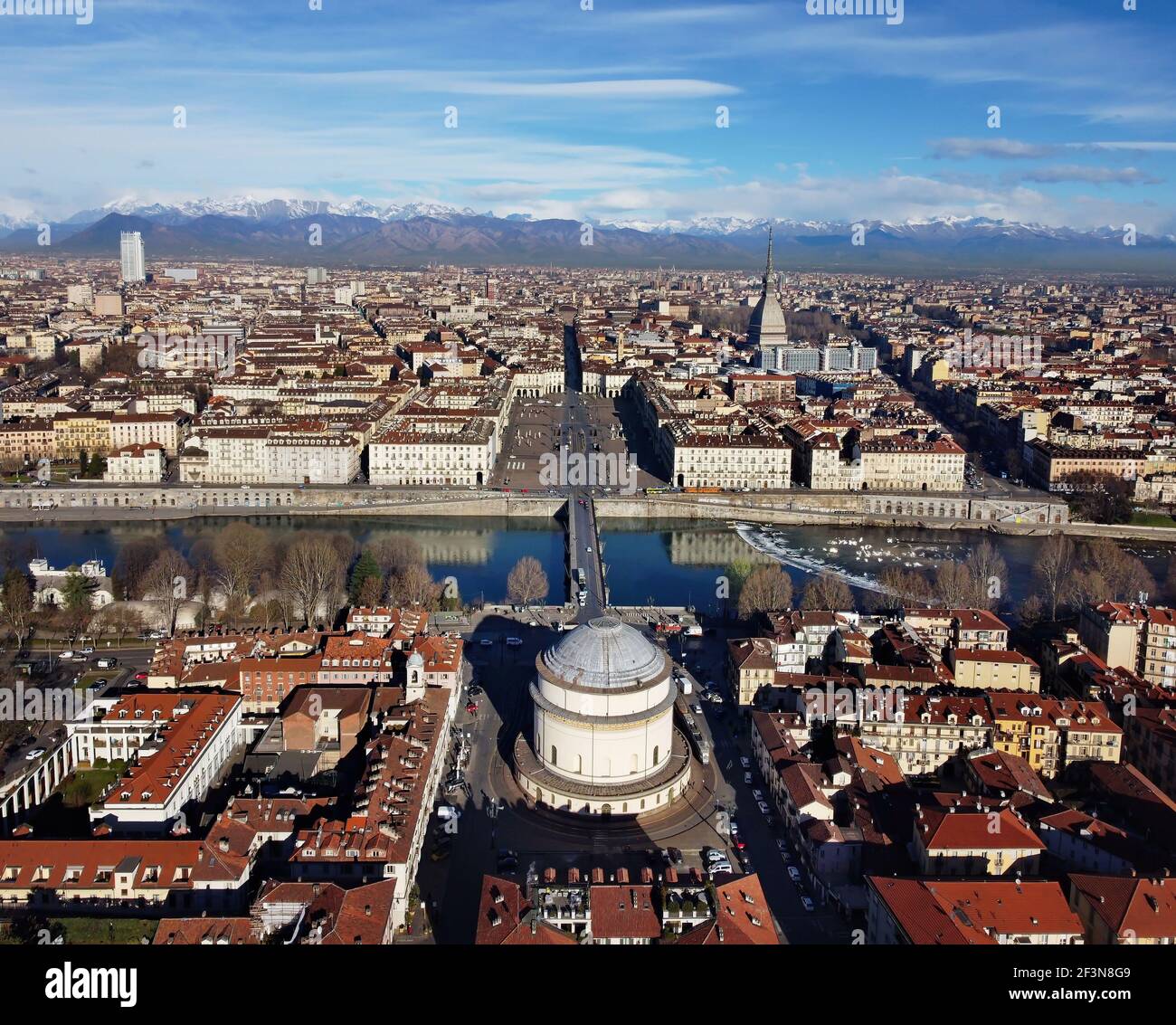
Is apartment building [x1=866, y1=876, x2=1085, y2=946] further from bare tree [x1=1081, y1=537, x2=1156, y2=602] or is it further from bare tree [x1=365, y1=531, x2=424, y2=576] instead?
bare tree [x1=365, y1=531, x2=424, y2=576]

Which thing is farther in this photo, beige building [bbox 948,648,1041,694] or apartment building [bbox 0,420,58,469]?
apartment building [bbox 0,420,58,469]

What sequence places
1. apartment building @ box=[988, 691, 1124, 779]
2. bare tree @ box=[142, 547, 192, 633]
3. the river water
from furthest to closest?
the river water < bare tree @ box=[142, 547, 192, 633] < apartment building @ box=[988, 691, 1124, 779]

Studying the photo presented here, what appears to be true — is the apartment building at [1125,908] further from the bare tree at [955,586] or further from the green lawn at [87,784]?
the green lawn at [87,784]

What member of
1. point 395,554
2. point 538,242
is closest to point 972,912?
point 395,554

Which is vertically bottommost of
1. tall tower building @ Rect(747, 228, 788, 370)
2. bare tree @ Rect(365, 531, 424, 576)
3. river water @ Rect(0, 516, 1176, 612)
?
river water @ Rect(0, 516, 1176, 612)

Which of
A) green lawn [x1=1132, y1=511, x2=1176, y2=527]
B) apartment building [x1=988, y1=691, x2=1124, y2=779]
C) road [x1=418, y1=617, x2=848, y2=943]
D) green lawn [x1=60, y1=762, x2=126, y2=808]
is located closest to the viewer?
road [x1=418, y1=617, x2=848, y2=943]

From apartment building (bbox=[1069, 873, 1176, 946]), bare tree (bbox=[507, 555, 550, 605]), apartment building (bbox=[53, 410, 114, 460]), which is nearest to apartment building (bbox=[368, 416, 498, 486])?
apartment building (bbox=[53, 410, 114, 460])
